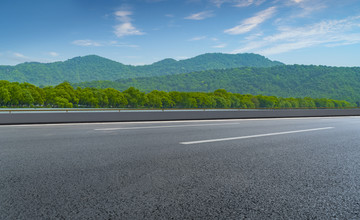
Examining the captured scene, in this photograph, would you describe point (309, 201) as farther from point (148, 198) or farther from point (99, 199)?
point (99, 199)

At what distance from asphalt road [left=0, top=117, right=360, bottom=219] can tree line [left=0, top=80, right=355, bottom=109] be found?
10218cm

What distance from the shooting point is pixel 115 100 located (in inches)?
4382

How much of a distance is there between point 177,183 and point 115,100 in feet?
364

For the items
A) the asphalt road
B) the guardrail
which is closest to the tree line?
the guardrail

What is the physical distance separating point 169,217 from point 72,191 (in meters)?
1.36

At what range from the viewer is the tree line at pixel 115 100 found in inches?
3829

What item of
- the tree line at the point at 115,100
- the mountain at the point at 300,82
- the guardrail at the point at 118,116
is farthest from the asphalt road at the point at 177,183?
the mountain at the point at 300,82

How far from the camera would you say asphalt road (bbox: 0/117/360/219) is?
107 inches

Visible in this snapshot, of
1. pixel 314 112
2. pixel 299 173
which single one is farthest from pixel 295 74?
pixel 299 173

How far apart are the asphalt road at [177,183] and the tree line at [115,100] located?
335ft

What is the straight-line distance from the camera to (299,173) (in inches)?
169

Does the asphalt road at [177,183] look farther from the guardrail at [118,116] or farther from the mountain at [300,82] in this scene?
the mountain at [300,82]

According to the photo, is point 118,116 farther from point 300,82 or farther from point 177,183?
point 300,82

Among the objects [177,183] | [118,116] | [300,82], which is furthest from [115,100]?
[177,183]
